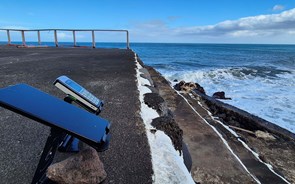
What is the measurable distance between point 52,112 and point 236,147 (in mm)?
4825

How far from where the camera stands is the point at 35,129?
315cm

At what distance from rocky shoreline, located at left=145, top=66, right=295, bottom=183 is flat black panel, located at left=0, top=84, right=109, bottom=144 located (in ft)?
8.92

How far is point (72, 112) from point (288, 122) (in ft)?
30.4

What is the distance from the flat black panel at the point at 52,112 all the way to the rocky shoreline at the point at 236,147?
107 inches

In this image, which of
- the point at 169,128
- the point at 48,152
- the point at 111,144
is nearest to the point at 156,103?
the point at 169,128

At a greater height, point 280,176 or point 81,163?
point 81,163

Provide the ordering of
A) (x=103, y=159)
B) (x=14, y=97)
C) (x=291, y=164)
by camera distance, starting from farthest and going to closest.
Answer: (x=291, y=164)
(x=103, y=159)
(x=14, y=97)

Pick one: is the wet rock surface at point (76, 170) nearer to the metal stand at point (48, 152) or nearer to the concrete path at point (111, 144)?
the metal stand at point (48, 152)

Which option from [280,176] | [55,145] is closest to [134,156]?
[55,145]

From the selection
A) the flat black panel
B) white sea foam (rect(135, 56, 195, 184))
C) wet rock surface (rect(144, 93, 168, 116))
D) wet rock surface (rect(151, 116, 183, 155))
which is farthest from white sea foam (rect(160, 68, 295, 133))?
the flat black panel

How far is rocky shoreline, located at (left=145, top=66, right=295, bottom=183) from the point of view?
3.99 meters

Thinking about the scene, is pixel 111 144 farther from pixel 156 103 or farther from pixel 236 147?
pixel 236 147

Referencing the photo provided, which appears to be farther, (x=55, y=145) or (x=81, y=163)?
(x=81, y=163)

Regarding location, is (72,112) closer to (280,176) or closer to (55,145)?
(55,145)
